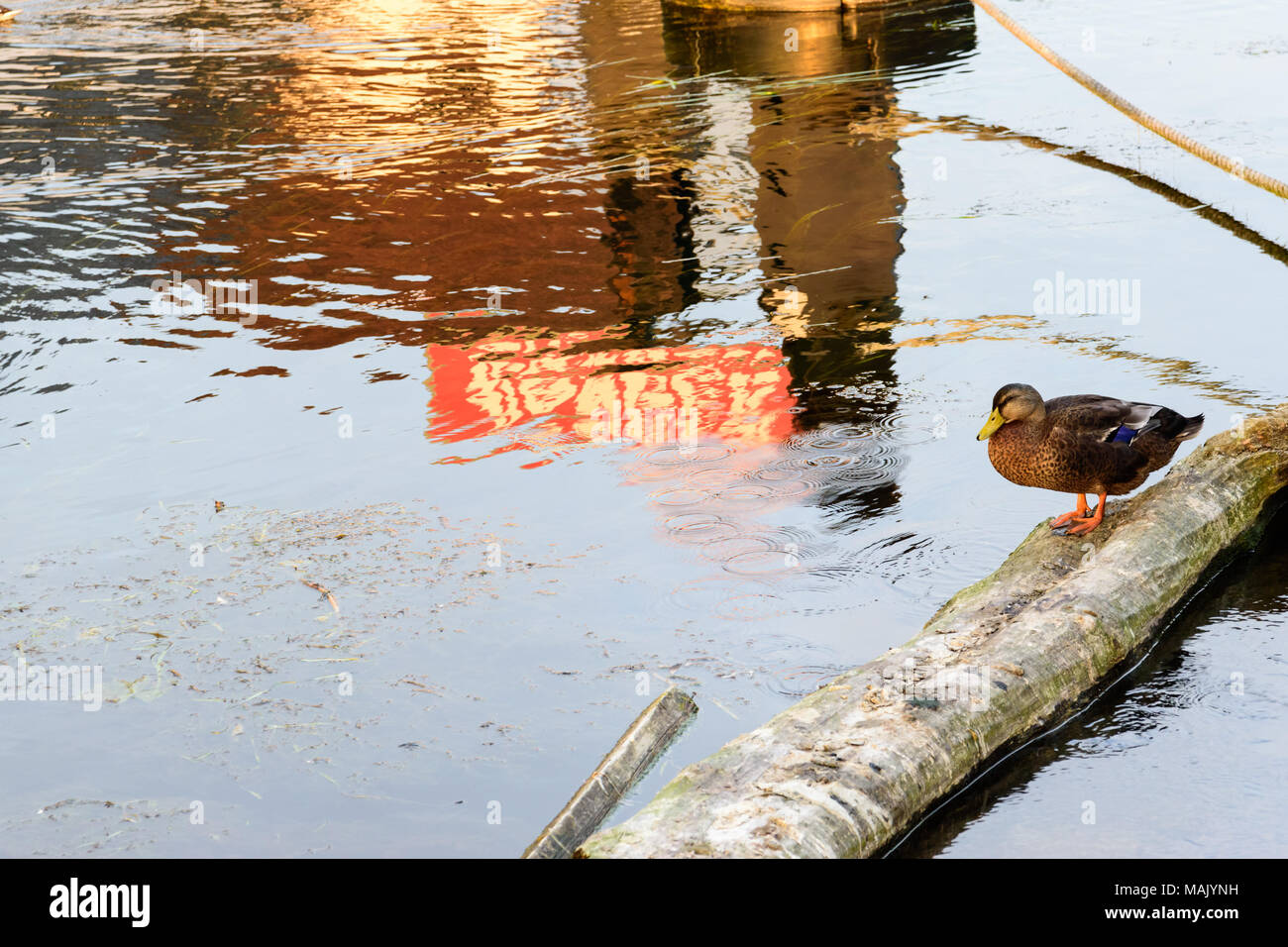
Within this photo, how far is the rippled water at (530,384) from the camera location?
16.7 feet

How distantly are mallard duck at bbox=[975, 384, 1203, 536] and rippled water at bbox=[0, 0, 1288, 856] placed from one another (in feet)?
1.86

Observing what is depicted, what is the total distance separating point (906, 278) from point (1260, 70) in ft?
23.4

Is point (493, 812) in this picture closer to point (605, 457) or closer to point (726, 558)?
point (726, 558)

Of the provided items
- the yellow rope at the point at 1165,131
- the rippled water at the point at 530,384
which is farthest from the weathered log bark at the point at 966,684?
the yellow rope at the point at 1165,131

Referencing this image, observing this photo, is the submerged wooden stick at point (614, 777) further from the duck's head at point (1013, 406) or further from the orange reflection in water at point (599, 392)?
the orange reflection in water at point (599, 392)

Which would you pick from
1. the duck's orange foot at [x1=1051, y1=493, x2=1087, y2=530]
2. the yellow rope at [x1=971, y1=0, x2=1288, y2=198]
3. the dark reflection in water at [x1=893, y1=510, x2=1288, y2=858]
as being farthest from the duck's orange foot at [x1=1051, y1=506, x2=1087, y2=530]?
the yellow rope at [x1=971, y1=0, x2=1288, y2=198]

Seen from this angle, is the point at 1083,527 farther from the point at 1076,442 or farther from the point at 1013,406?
the point at 1013,406

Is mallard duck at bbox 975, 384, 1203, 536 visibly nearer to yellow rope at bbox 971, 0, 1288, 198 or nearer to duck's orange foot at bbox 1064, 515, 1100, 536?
duck's orange foot at bbox 1064, 515, 1100, 536

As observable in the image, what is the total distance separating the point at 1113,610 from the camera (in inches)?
198

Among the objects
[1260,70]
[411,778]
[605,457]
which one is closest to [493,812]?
[411,778]

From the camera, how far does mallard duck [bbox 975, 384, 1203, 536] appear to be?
5.53m

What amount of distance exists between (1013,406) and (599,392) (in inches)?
125

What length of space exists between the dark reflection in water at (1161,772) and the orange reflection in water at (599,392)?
2.81 meters

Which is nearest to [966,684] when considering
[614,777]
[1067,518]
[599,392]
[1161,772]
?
[1161,772]
